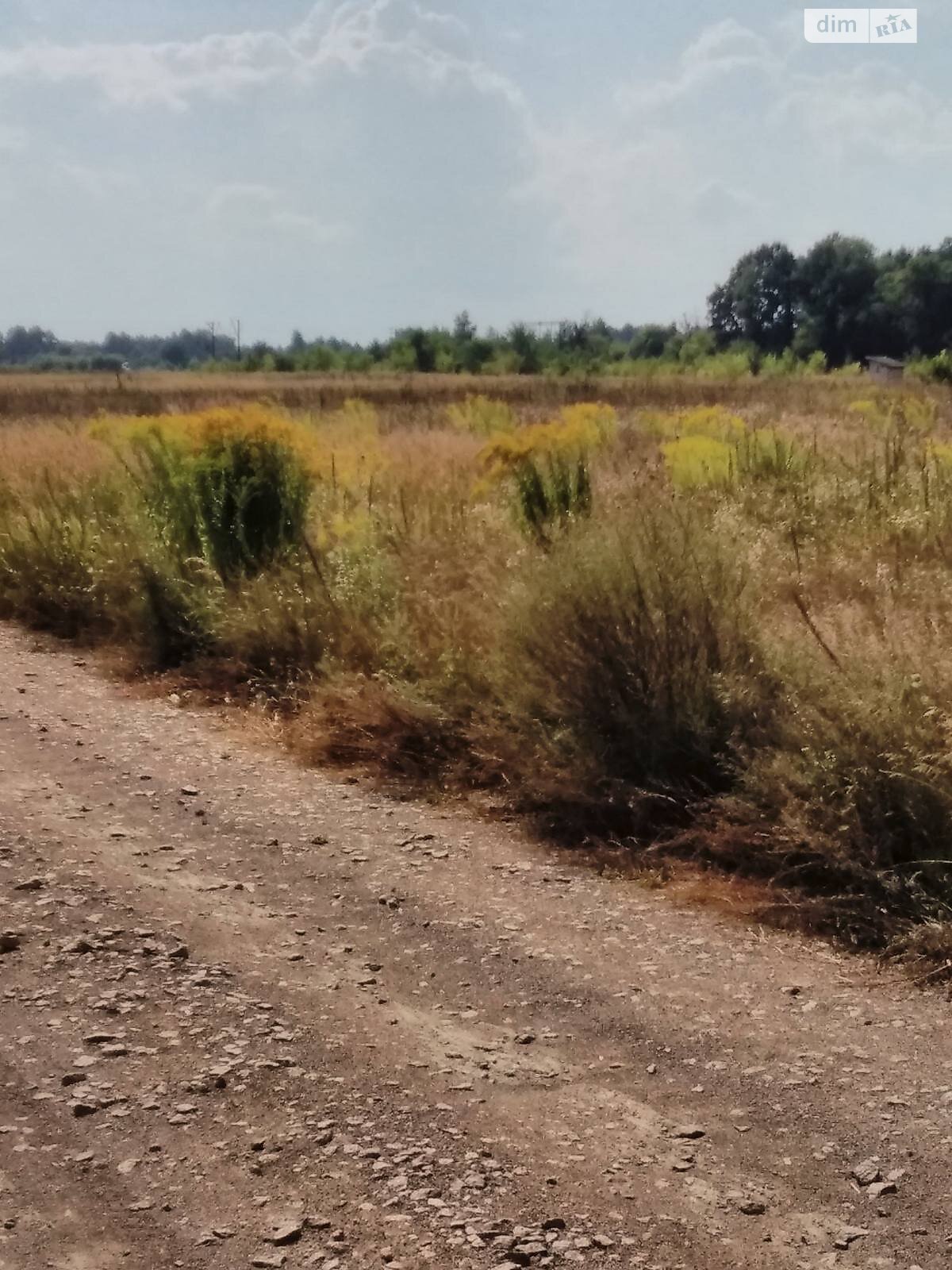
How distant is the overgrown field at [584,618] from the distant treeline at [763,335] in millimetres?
62718

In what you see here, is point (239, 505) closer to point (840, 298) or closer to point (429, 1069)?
point (429, 1069)

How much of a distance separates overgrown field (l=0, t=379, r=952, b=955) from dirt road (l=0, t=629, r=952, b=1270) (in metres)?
0.60

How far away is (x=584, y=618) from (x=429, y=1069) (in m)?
3.01

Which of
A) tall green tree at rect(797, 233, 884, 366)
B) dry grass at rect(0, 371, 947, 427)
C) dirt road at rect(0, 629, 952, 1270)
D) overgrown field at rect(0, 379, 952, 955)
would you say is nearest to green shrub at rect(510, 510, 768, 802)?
overgrown field at rect(0, 379, 952, 955)

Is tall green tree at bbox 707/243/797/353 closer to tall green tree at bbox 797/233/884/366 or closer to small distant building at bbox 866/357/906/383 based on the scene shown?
tall green tree at bbox 797/233/884/366

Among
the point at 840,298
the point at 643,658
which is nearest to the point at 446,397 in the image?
the point at 643,658

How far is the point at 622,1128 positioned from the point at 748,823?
2163 mm

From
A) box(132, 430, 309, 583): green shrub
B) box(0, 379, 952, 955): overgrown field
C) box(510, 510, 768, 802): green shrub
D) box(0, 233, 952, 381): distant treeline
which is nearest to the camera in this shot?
box(0, 379, 952, 955): overgrown field

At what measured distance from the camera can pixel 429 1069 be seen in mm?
3691

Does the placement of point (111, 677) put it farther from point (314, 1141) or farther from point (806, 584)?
point (314, 1141)

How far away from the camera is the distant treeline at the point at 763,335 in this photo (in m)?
88.2

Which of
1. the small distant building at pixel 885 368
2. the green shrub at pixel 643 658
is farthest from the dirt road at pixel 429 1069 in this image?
the small distant building at pixel 885 368

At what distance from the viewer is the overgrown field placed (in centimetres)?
507

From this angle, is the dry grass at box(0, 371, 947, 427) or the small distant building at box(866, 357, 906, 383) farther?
the small distant building at box(866, 357, 906, 383)
